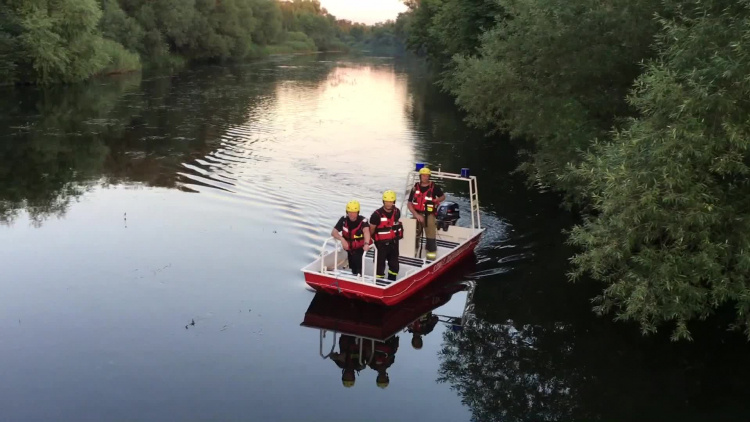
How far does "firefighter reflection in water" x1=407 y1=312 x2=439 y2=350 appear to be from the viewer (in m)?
13.6

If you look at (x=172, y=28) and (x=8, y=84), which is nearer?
(x=8, y=84)

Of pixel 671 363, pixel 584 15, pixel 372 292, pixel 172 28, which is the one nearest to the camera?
pixel 671 363

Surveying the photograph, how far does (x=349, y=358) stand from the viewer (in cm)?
1284

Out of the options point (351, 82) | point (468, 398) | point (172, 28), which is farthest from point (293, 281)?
point (172, 28)

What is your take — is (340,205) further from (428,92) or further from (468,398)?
(428,92)

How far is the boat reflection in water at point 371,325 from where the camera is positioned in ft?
41.8

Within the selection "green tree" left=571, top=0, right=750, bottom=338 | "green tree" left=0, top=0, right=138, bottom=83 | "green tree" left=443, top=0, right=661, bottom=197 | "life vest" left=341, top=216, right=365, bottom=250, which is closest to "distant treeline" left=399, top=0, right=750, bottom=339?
"green tree" left=571, top=0, right=750, bottom=338

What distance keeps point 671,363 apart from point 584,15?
1034 cm

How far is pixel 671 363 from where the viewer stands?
12703 mm

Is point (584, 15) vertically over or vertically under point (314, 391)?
over

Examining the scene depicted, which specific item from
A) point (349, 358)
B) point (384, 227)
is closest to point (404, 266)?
point (384, 227)

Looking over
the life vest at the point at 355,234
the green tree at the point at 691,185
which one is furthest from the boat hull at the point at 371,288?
the green tree at the point at 691,185

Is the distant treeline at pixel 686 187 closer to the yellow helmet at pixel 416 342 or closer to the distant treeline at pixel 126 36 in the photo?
the yellow helmet at pixel 416 342

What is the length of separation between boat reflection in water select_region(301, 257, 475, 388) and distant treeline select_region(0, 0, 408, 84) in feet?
139
